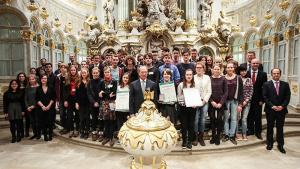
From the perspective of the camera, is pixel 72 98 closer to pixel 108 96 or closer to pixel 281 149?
pixel 108 96

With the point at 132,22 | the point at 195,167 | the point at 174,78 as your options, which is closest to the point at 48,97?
the point at 174,78

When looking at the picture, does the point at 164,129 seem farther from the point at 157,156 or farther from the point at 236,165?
the point at 236,165

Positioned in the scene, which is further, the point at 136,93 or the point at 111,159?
the point at 111,159

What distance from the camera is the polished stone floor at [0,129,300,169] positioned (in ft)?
14.0

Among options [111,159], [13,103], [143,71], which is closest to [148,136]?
[143,71]

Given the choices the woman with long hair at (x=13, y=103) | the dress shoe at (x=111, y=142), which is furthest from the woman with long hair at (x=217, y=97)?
the woman with long hair at (x=13, y=103)

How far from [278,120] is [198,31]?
11541 mm

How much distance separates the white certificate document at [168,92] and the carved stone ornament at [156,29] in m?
10.0

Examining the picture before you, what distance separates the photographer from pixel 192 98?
458 centimetres

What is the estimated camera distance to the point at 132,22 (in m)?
15.2

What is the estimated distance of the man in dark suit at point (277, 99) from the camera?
4.79 meters

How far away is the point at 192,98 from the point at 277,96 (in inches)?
64.6

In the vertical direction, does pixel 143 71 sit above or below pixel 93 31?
below

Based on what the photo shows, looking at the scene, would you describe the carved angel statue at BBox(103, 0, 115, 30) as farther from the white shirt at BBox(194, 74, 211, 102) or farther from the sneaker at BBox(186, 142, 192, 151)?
the sneaker at BBox(186, 142, 192, 151)
